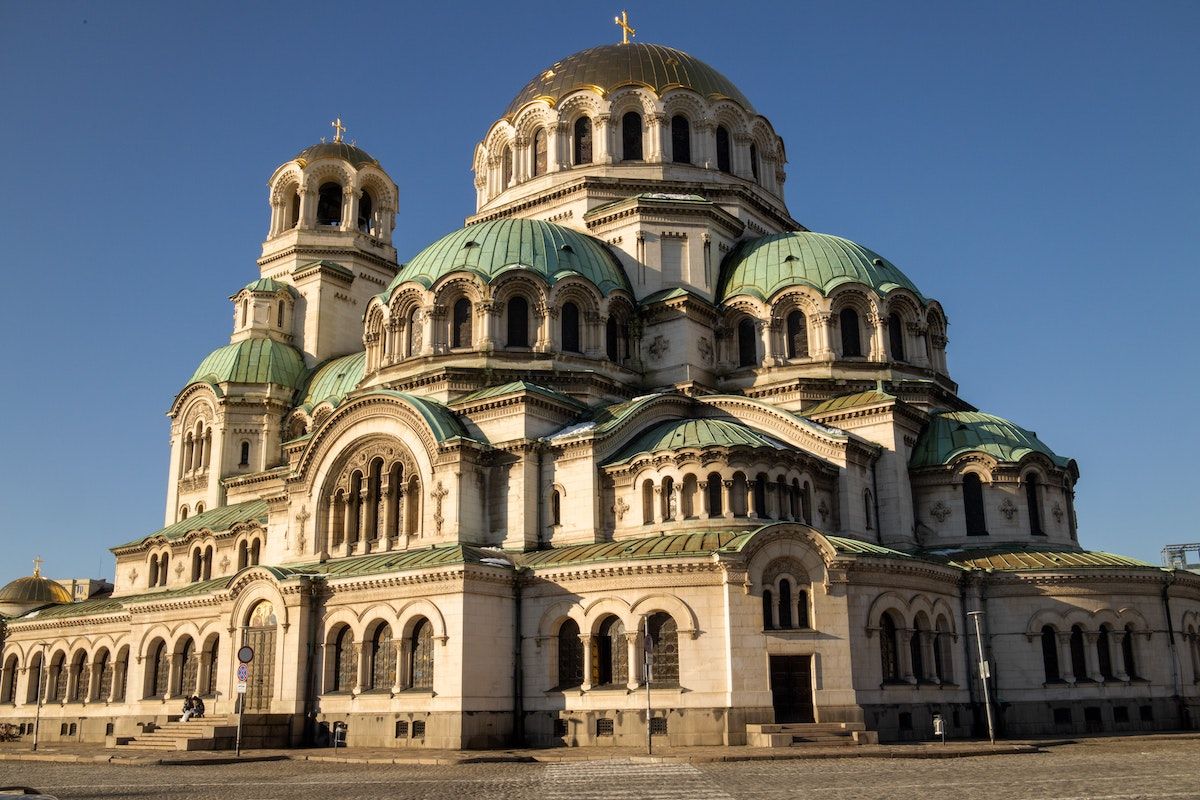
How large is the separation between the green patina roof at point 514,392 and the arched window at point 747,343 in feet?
26.8

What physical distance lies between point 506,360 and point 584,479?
6.41 m

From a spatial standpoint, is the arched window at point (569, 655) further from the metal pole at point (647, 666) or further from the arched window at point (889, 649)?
the arched window at point (889, 649)

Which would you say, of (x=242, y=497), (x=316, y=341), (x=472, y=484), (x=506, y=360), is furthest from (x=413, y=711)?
(x=316, y=341)

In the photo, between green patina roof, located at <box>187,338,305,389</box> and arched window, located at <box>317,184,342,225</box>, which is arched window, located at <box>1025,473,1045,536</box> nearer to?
green patina roof, located at <box>187,338,305,389</box>

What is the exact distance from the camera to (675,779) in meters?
21.2

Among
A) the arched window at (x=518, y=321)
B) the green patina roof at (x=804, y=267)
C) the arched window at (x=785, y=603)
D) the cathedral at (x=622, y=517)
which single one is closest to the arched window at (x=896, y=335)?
the cathedral at (x=622, y=517)

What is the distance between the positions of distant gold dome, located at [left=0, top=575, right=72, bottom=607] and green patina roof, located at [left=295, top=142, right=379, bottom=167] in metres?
26.4

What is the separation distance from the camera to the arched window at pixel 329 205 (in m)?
59.2

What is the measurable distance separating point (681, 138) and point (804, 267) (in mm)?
9297

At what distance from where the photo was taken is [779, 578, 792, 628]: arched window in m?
31.6

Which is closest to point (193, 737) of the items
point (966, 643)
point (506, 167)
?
point (966, 643)

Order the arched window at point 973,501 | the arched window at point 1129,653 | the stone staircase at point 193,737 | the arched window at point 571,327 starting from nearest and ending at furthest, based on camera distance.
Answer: the stone staircase at point 193,737 → the arched window at point 1129,653 → the arched window at point 973,501 → the arched window at point 571,327

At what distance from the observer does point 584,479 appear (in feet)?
118

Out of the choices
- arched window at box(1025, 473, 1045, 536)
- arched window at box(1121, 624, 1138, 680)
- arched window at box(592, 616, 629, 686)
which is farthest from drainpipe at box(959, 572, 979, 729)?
arched window at box(592, 616, 629, 686)
